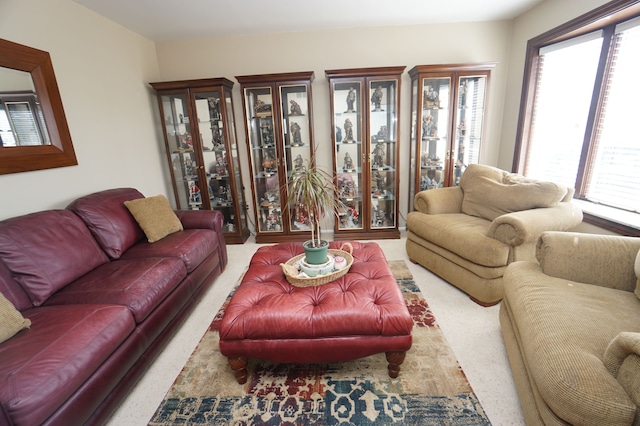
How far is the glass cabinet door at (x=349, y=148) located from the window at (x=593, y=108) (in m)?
1.82

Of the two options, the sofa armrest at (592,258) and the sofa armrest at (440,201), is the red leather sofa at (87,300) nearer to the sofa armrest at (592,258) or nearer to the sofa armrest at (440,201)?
the sofa armrest at (440,201)

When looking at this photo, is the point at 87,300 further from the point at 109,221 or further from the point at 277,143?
the point at 277,143

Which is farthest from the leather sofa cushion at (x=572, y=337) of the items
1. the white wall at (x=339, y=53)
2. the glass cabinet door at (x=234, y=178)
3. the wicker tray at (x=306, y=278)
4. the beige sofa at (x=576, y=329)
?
the glass cabinet door at (x=234, y=178)

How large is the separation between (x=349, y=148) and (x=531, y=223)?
2.09 meters

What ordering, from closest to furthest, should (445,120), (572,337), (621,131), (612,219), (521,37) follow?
(572,337), (612,219), (621,131), (521,37), (445,120)

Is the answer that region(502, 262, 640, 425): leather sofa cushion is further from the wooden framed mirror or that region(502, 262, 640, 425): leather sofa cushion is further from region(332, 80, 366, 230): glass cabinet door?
the wooden framed mirror

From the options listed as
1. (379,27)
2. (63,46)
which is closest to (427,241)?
(379,27)

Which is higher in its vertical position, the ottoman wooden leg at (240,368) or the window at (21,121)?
the window at (21,121)

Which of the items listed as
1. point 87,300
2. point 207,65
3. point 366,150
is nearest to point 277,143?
point 366,150

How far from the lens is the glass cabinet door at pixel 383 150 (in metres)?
3.30

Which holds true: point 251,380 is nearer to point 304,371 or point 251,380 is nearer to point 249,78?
point 304,371

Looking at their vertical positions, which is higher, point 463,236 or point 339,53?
point 339,53

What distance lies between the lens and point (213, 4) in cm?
250

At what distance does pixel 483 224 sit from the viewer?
95.0 inches
